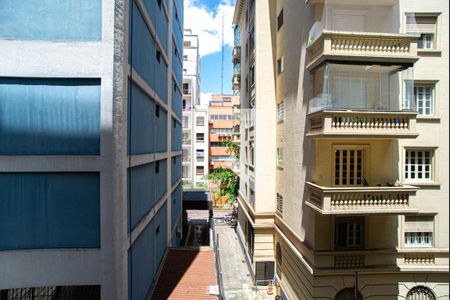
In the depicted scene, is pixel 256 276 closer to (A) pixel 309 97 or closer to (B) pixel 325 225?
(B) pixel 325 225

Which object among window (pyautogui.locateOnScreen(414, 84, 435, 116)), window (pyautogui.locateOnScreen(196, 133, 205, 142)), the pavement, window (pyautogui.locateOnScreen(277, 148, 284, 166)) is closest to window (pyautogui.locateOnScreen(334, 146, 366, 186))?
window (pyautogui.locateOnScreen(414, 84, 435, 116))

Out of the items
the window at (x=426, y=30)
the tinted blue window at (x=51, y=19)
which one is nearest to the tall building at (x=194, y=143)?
the window at (x=426, y=30)

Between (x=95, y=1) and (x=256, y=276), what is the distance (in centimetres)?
1737

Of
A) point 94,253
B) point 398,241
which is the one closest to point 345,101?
point 398,241

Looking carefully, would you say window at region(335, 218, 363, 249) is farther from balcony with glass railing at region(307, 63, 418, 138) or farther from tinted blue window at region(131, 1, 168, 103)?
tinted blue window at region(131, 1, 168, 103)

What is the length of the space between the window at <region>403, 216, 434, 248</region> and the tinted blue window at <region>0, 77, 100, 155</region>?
45.7 ft

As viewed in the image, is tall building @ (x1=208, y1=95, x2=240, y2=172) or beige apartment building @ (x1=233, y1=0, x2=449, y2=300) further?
tall building @ (x1=208, y1=95, x2=240, y2=172)

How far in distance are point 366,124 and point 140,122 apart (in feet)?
29.4

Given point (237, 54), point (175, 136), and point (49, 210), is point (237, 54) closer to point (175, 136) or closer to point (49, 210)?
point (175, 136)

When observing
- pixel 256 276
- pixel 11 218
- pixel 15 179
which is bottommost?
pixel 256 276

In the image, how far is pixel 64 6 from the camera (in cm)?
769

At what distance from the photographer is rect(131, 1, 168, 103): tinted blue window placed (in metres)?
9.48

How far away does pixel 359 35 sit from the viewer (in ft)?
36.0

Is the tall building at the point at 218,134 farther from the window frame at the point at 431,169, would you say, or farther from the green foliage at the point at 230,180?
the window frame at the point at 431,169
